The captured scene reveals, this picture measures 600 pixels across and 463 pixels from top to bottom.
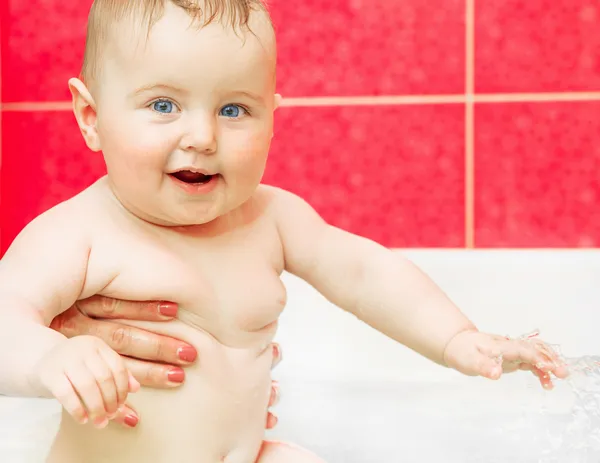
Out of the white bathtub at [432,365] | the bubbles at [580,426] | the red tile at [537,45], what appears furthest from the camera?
the red tile at [537,45]

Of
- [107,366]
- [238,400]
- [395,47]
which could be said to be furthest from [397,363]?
[107,366]

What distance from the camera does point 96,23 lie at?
2.72 feet

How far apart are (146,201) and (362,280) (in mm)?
287

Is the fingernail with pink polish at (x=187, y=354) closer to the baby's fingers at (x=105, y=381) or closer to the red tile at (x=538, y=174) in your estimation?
the baby's fingers at (x=105, y=381)

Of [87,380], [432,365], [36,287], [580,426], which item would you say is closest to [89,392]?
[87,380]

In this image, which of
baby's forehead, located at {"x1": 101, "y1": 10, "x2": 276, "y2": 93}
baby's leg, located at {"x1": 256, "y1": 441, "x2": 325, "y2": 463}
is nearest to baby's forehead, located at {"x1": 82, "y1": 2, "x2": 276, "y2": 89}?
baby's forehead, located at {"x1": 101, "y1": 10, "x2": 276, "y2": 93}

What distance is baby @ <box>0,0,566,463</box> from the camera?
30.8 inches

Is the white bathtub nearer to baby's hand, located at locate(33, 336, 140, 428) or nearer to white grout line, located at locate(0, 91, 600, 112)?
white grout line, located at locate(0, 91, 600, 112)

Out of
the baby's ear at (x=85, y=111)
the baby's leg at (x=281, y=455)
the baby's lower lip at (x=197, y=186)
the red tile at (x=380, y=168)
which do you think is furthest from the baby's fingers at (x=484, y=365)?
the red tile at (x=380, y=168)

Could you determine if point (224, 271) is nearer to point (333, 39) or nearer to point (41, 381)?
point (41, 381)

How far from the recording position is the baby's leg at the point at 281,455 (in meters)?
0.91

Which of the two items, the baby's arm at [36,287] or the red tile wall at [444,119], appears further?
the red tile wall at [444,119]

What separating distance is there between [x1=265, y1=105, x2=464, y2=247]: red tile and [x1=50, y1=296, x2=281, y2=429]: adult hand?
972mm

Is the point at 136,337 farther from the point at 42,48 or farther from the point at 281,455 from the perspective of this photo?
the point at 42,48
